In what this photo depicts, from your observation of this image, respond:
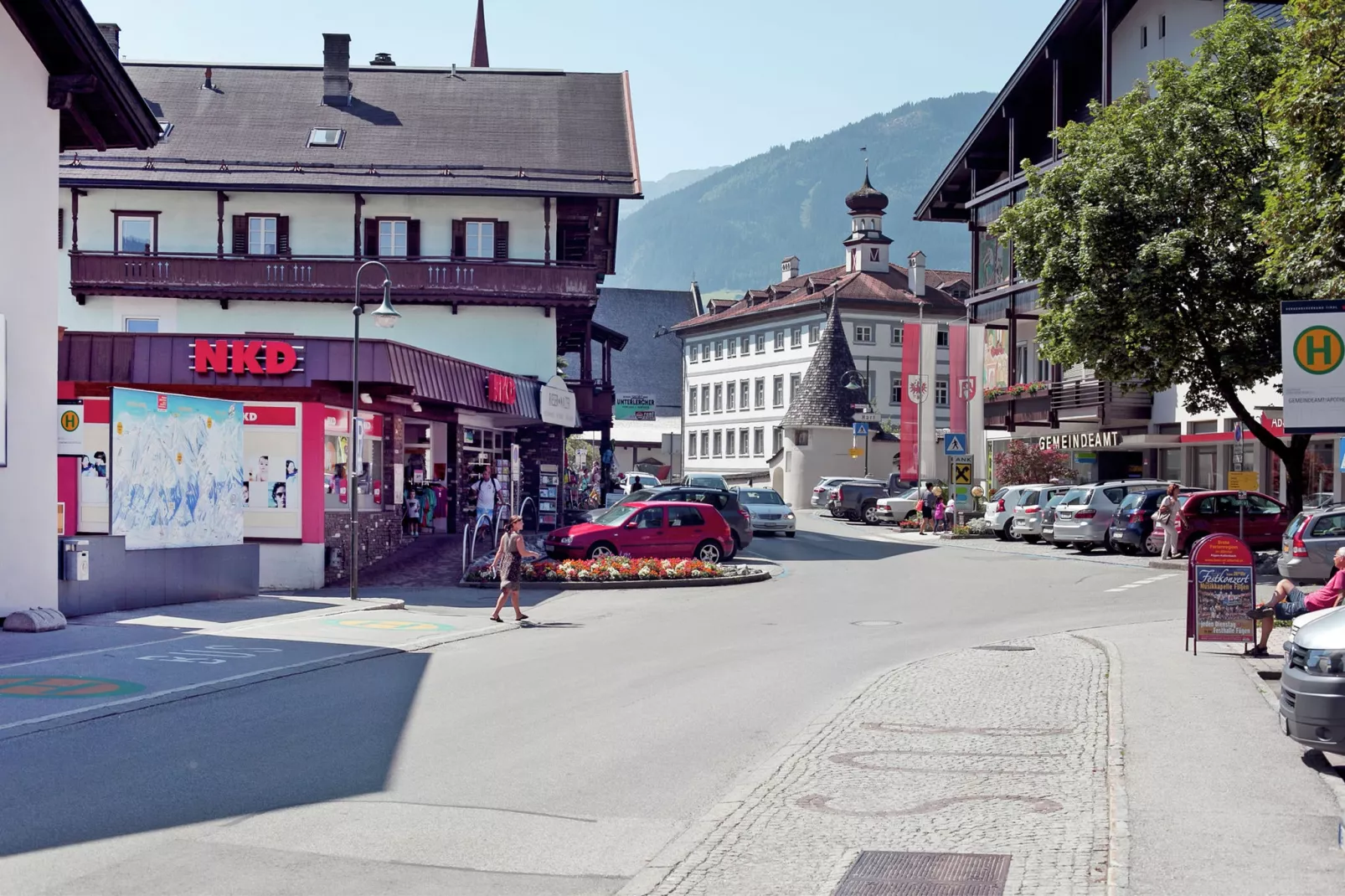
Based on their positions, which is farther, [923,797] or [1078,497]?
[1078,497]

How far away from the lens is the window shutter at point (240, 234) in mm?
46406

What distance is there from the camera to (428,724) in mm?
11844

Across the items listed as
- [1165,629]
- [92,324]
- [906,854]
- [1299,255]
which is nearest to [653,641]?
[1165,629]

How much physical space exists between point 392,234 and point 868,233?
58.6 meters

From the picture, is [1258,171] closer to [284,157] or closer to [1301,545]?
[1301,545]

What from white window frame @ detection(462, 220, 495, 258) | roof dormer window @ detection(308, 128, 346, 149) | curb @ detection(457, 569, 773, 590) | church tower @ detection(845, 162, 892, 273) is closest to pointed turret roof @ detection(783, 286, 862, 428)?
church tower @ detection(845, 162, 892, 273)

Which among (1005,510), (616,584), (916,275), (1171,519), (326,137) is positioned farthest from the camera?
(916,275)

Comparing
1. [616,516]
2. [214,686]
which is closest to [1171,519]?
[616,516]

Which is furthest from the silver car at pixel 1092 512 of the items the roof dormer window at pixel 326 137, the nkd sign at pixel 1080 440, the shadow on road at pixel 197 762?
the roof dormer window at pixel 326 137

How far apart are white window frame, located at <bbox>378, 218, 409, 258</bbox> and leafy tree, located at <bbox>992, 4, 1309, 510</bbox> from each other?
2274cm

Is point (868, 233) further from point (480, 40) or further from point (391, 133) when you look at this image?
point (391, 133)

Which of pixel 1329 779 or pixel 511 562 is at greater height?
pixel 511 562

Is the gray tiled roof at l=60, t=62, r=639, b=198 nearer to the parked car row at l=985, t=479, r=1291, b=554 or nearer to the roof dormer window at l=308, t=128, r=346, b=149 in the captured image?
the roof dormer window at l=308, t=128, r=346, b=149

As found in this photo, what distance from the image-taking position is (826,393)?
77.1 metres
